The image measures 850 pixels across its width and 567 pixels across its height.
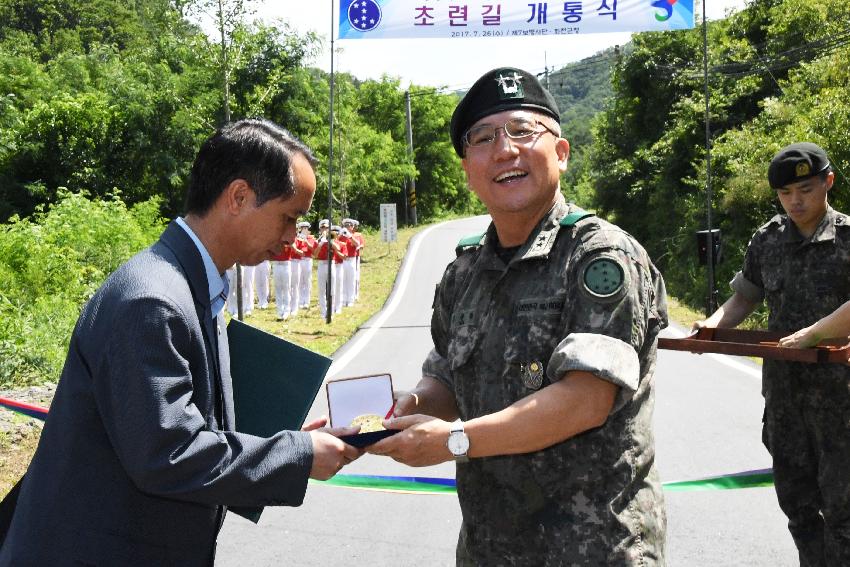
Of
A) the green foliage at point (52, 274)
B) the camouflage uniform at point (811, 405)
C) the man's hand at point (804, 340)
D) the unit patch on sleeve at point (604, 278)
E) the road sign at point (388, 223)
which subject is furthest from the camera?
the road sign at point (388, 223)

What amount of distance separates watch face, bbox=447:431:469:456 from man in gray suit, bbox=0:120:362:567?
1.05 feet

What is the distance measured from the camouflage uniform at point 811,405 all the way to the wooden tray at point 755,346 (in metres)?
0.22

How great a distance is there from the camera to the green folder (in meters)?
2.50

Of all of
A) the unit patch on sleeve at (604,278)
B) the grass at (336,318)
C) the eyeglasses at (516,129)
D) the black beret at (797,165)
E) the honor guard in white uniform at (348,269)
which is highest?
the eyeglasses at (516,129)

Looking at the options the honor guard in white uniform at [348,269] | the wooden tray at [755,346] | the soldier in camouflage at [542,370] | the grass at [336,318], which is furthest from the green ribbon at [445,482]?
the honor guard in white uniform at [348,269]

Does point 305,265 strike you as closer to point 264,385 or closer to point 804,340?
point 804,340

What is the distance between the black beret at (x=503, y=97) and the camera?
2295mm

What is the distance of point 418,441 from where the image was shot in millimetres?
2158

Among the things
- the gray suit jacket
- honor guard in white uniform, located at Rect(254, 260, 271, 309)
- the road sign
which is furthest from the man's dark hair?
the road sign

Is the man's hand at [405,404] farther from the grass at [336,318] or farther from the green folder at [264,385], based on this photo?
the grass at [336,318]

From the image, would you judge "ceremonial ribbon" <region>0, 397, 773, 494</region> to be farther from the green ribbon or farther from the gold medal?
the gold medal

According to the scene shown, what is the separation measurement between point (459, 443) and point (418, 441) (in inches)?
5.1

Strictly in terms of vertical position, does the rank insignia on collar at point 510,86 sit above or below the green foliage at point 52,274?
above

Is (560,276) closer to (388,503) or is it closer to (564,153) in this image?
(564,153)
